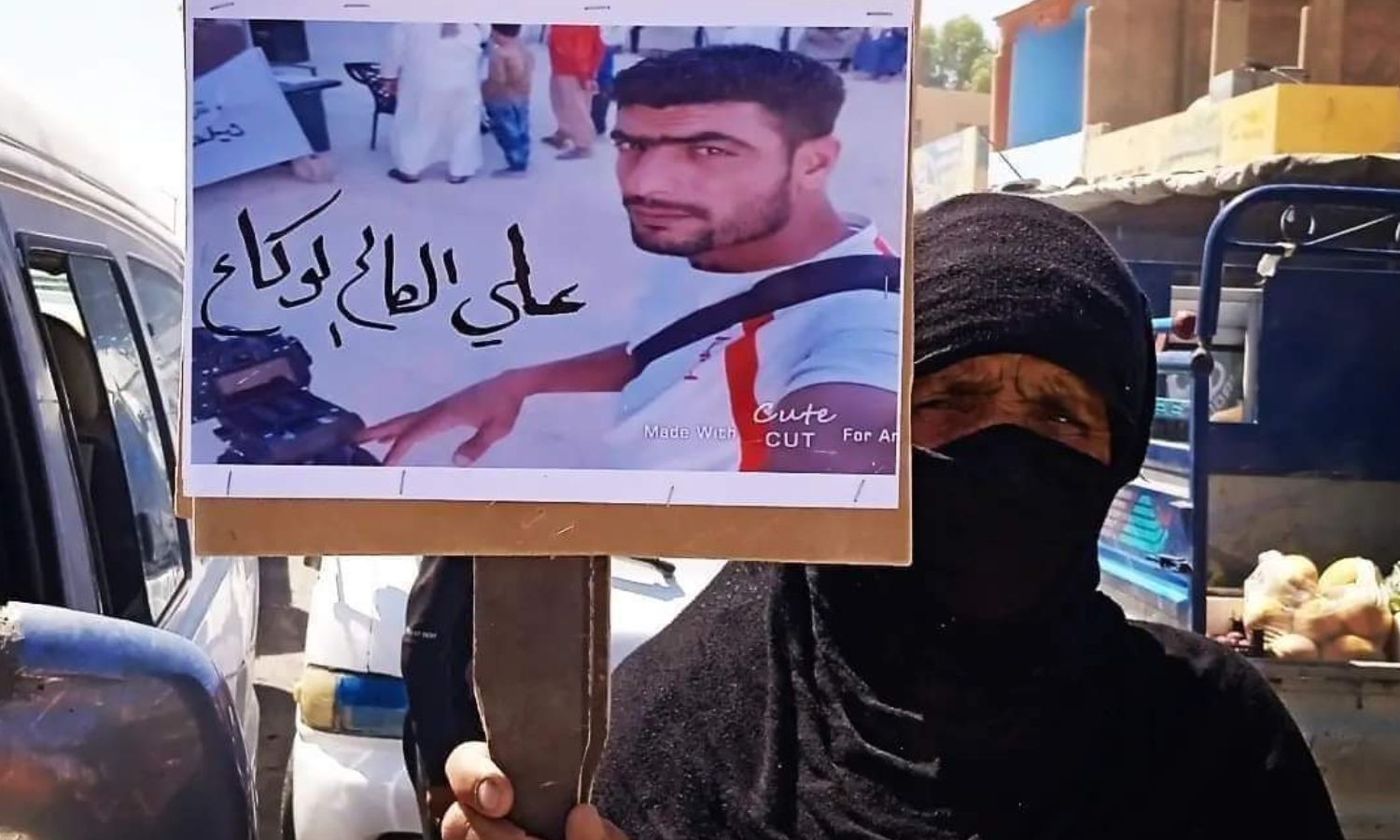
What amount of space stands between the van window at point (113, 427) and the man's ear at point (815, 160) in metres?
1.19

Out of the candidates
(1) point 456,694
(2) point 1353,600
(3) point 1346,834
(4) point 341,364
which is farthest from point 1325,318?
(4) point 341,364

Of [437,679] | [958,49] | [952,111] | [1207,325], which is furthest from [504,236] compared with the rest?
[958,49]

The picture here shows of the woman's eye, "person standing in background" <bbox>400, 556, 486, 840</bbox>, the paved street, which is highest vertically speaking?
the woman's eye

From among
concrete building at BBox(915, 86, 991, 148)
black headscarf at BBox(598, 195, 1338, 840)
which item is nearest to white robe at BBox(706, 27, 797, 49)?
black headscarf at BBox(598, 195, 1338, 840)

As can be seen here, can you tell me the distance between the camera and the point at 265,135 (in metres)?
1.17

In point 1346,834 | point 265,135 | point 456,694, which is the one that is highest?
point 265,135

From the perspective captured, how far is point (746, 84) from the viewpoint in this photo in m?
1.17

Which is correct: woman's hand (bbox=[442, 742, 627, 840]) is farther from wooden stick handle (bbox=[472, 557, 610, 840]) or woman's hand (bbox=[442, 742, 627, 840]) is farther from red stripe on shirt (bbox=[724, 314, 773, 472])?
red stripe on shirt (bbox=[724, 314, 773, 472])

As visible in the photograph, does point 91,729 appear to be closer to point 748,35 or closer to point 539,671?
point 539,671

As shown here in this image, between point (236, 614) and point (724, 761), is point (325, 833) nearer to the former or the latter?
point (236, 614)

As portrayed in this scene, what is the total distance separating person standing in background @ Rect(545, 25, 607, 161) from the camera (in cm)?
117

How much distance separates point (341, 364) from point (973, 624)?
843mm

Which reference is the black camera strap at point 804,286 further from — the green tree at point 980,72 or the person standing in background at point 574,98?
the green tree at point 980,72

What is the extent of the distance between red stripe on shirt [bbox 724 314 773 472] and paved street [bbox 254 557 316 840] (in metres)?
3.68
